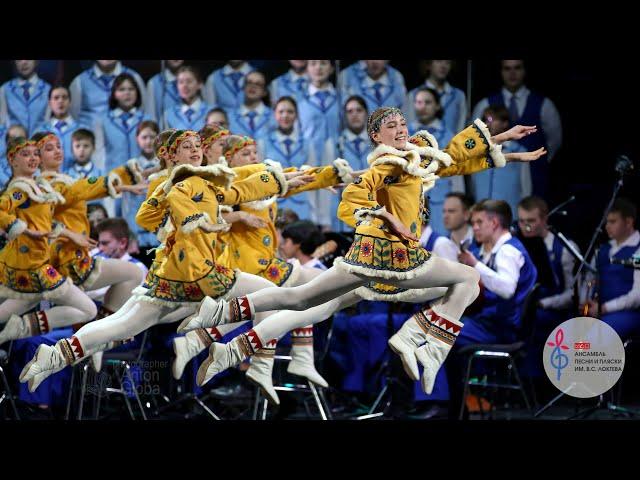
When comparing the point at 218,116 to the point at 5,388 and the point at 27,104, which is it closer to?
the point at 27,104

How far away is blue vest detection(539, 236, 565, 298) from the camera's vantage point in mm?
8023

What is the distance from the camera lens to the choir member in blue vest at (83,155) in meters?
8.91

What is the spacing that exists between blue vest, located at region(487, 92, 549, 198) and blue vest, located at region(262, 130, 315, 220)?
1446 millimetres

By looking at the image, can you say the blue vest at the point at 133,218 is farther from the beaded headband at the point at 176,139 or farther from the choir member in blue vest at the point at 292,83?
the beaded headband at the point at 176,139

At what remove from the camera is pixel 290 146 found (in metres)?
9.02

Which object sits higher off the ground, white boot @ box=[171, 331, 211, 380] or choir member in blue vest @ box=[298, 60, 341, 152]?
choir member in blue vest @ box=[298, 60, 341, 152]

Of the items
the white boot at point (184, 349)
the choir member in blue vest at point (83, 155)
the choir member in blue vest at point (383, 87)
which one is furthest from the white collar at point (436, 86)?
the white boot at point (184, 349)

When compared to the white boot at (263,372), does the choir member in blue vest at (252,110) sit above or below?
above

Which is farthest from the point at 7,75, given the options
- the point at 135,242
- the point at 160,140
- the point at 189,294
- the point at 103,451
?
the point at 103,451

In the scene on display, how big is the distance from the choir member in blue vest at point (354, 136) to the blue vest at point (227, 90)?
86 centimetres

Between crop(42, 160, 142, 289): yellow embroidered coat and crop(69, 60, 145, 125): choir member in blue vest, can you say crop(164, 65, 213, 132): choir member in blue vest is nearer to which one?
crop(69, 60, 145, 125): choir member in blue vest

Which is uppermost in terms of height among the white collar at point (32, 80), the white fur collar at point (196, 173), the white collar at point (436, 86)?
the white collar at point (32, 80)

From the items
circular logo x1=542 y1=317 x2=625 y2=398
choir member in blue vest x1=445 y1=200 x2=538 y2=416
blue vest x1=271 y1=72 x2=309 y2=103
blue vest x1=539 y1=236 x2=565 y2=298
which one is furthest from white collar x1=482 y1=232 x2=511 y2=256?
blue vest x1=271 y1=72 x2=309 y2=103

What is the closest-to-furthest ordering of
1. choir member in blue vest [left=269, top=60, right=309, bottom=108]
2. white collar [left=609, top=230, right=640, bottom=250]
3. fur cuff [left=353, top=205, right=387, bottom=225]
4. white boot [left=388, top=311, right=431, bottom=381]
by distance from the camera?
fur cuff [left=353, top=205, right=387, bottom=225] → white boot [left=388, top=311, right=431, bottom=381] → white collar [left=609, top=230, right=640, bottom=250] → choir member in blue vest [left=269, top=60, right=309, bottom=108]
